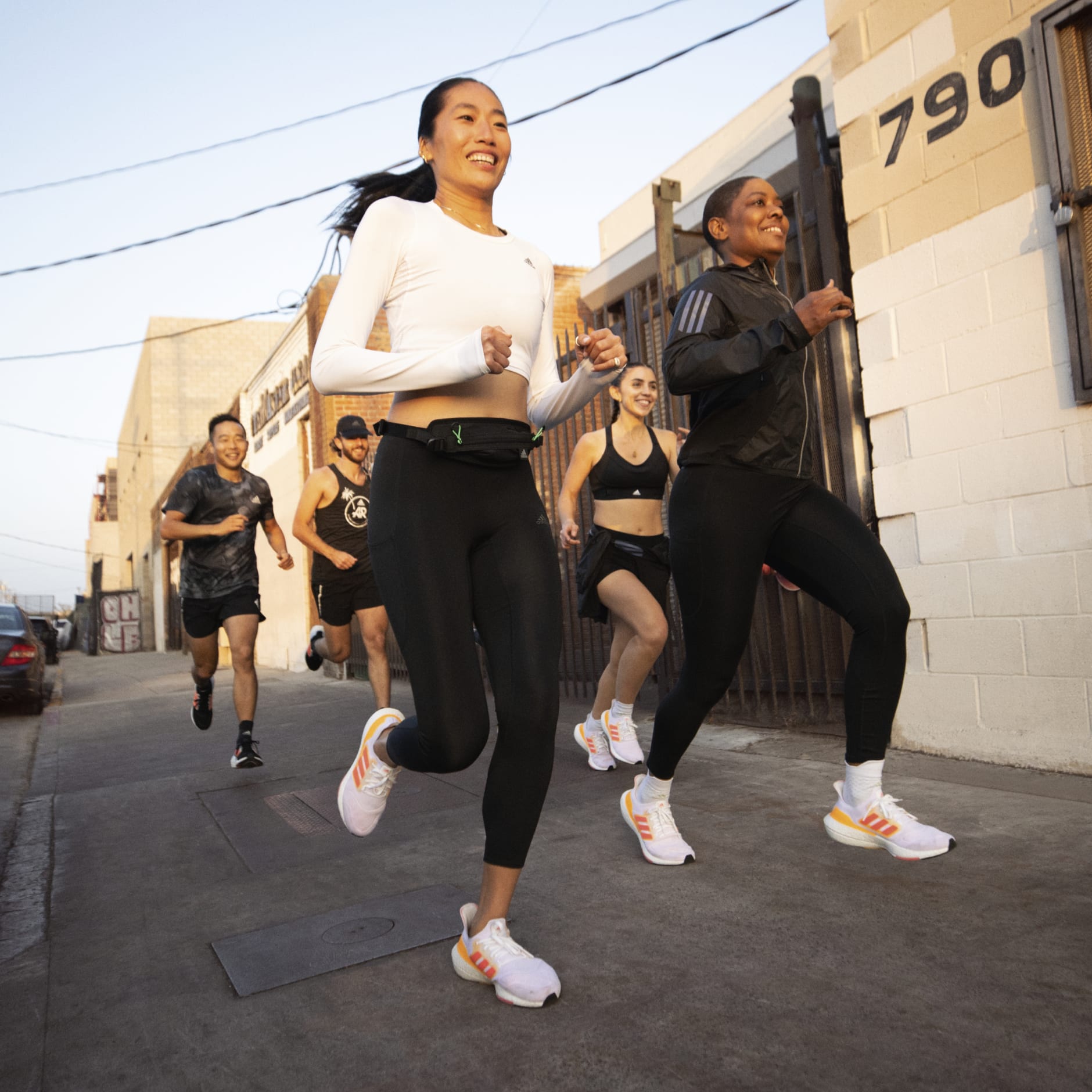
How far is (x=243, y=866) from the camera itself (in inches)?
137

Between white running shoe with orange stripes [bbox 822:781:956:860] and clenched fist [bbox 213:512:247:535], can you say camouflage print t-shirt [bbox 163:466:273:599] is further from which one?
white running shoe with orange stripes [bbox 822:781:956:860]

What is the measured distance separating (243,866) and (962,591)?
332 centimetres

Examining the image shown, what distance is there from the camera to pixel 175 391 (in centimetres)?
3869

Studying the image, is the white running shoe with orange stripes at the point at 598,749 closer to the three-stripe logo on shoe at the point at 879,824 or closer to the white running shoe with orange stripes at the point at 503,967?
the three-stripe logo on shoe at the point at 879,824

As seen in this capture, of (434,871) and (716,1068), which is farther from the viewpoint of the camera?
(434,871)

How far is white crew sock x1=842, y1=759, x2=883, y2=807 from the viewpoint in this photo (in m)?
2.97

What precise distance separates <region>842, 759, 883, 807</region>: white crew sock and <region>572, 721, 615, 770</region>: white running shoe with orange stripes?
191 centimetres

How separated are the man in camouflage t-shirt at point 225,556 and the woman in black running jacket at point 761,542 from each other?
3.31 metres

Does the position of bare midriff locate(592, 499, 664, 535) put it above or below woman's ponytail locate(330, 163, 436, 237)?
Result: below

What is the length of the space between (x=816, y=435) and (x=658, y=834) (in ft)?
7.71

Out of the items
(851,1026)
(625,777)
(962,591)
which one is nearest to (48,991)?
(851,1026)

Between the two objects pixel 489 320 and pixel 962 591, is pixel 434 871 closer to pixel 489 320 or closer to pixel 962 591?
pixel 489 320

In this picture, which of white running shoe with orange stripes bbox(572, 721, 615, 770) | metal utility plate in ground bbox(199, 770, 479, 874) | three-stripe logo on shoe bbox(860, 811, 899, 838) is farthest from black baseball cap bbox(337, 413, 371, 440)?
three-stripe logo on shoe bbox(860, 811, 899, 838)

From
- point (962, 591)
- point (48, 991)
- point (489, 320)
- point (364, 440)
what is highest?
point (364, 440)
